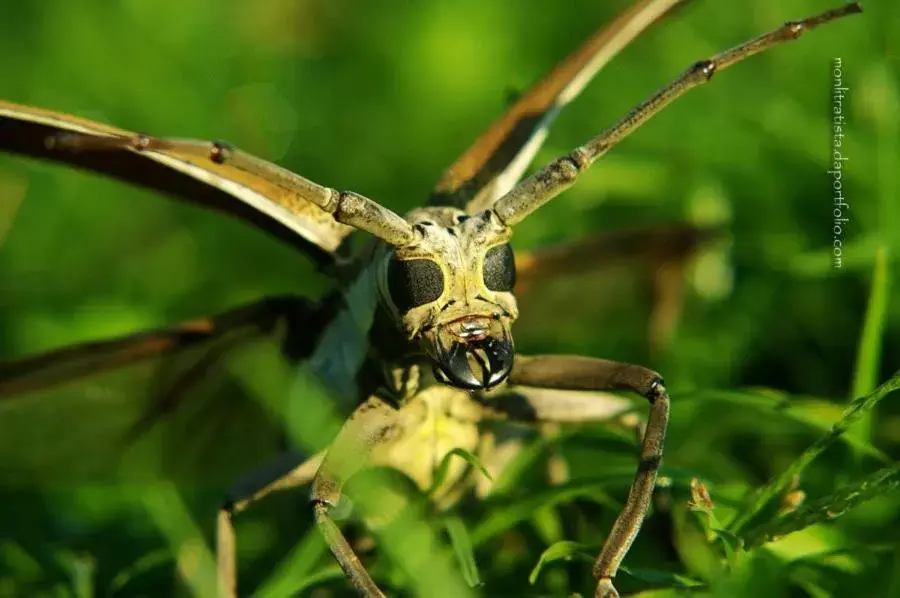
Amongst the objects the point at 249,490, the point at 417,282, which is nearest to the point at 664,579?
the point at 417,282

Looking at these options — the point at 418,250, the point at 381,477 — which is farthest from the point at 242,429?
the point at 418,250

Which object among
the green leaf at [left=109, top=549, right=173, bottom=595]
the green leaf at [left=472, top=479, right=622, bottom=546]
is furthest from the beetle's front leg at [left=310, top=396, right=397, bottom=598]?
the green leaf at [left=109, top=549, right=173, bottom=595]

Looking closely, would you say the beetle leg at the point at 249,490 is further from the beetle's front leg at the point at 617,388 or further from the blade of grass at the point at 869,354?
the blade of grass at the point at 869,354

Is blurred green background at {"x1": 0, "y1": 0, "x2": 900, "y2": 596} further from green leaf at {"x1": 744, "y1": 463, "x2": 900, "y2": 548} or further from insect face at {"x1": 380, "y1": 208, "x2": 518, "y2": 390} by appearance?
insect face at {"x1": 380, "y1": 208, "x2": 518, "y2": 390}

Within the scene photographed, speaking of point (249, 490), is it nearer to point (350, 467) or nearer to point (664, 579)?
point (350, 467)

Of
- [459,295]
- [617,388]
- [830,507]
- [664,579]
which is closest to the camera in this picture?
[830,507]
